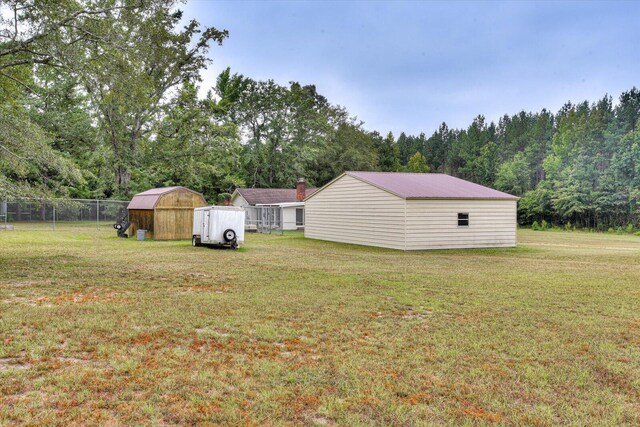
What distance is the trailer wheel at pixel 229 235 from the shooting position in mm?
17547

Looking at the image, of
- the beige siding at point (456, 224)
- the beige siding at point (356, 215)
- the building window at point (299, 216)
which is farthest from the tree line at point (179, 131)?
the beige siding at point (456, 224)

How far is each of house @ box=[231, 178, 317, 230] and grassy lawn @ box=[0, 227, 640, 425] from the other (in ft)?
69.4

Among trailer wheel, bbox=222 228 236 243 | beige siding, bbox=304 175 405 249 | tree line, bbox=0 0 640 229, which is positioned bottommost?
trailer wheel, bbox=222 228 236 243

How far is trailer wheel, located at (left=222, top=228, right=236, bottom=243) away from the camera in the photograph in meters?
17.5

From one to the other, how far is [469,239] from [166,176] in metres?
26.5

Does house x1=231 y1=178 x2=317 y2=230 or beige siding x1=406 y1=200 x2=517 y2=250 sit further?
house x1=231 y1=178 x2=317 y2=230

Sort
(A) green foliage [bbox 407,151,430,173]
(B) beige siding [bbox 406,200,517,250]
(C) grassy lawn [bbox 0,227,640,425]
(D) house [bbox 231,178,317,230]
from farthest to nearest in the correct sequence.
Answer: (A) green foliage [bbox 407,151,430,173] < (D) house [bbox 231,178,317,230] < (B) beige siding [bbox 406,200,517,250] < (C) grassy lawn [bbox 0,227,640,425]

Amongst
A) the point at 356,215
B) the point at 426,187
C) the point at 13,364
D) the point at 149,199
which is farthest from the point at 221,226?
the point at 13,364

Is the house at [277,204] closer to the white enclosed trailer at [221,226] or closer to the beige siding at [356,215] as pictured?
the beige siding at [356,215]

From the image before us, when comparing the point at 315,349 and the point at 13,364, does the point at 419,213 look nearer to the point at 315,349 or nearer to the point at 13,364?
the point at 315,349

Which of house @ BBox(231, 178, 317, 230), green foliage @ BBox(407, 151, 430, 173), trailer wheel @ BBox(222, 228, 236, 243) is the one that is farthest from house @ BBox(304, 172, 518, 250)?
green foliage @ BBox(407, 151, 430, 173)

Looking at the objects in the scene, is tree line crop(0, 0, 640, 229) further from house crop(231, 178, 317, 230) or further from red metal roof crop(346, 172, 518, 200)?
red metal roof crop(346, 172, 518, 200)

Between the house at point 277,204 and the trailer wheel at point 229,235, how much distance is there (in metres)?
13.3

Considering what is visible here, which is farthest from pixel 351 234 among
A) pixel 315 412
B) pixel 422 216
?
pixel 315 412
